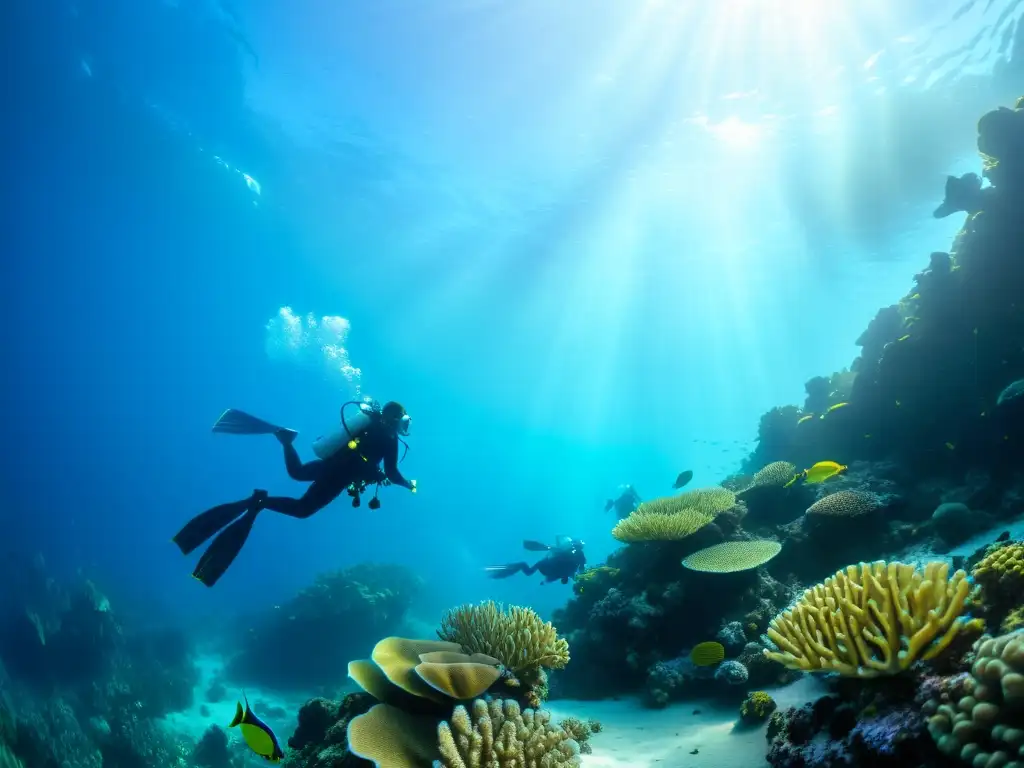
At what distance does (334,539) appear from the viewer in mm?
80000

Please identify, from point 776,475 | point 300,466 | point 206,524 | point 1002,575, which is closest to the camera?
point 1002,575

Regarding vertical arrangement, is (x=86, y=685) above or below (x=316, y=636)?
below

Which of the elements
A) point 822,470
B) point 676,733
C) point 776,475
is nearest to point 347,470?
point 676,733

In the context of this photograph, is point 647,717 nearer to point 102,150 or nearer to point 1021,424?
point 1021,424

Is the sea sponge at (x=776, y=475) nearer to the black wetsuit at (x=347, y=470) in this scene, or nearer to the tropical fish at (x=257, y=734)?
the black wetsuit at (x=347, y=470)

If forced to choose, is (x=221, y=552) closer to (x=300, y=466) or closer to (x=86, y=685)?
(x=300, y=466)

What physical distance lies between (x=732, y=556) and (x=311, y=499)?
6.55 m

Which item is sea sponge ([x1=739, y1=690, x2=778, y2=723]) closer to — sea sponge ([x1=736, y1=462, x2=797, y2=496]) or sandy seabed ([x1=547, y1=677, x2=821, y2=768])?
sandy seabed ([x1=547, y1=677, x2=821, y2=768])

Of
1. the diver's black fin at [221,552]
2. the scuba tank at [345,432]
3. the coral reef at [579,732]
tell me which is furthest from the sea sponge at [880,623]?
the diver's black fin at [221,552]

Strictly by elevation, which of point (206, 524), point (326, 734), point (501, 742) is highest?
point (206, 524)

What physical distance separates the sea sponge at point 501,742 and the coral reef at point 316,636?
20181mm

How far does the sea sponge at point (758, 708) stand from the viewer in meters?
4.80

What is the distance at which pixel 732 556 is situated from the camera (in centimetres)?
704

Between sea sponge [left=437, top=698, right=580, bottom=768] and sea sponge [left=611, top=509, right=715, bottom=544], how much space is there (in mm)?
4430
